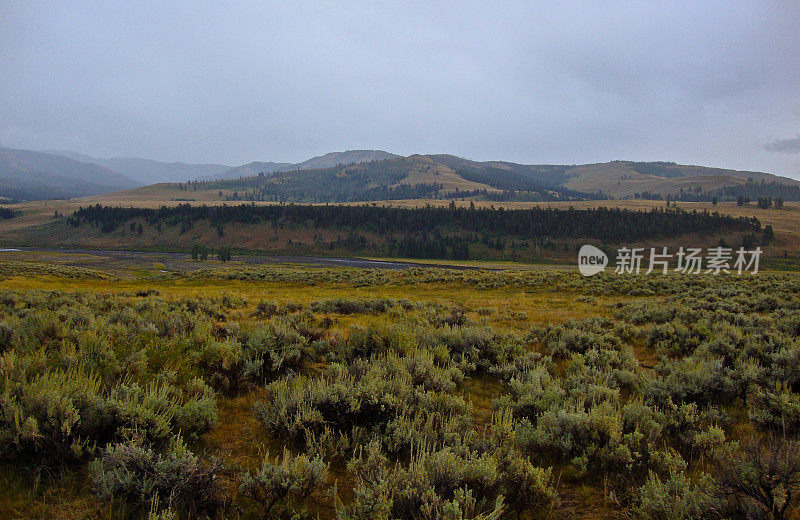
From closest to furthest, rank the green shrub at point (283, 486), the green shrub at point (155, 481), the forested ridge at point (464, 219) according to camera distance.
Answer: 1. the green shrub at point (155, 481)
2. the green shrub at point (283, 486)
3. the forested ridge at point (464, 219)

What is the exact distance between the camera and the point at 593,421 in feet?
15.8

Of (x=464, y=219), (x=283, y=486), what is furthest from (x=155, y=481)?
(x=464, y=219)

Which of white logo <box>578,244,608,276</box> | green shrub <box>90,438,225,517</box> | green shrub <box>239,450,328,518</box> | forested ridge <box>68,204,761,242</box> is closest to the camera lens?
green shrub <box>90,438,225,517</box>

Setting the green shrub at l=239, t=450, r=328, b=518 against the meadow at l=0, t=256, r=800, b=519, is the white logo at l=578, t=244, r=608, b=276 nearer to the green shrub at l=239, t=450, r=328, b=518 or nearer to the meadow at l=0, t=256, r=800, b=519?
the meadow at l=0, t=256, r=800, b=519

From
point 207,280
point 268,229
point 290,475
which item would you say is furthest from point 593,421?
point 268,229

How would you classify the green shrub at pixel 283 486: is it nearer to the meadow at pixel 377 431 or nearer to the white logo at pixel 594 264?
the meadow at pixel 377 431

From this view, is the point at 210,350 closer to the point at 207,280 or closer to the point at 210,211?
the point at 207,280

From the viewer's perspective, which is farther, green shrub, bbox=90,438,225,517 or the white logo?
the white logo

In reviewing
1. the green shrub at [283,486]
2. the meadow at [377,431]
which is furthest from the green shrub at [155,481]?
the green shrub at [283,486]

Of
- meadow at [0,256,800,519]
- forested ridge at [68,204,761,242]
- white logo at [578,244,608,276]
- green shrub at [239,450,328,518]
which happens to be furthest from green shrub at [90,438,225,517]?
forested ridge at [68,204,761,242]

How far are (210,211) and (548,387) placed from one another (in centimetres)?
18127

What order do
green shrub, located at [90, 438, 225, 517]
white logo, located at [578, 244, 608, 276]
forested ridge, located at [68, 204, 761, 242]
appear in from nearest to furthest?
green shrub, located at [90, 438, 225, 517]
white logo, located at [578, 244, 608, 276]
forested ridge, located at [68, 204, 761, 242]

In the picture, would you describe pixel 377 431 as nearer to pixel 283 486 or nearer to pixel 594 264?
pixel 283 486

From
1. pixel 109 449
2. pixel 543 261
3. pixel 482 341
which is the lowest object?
pixel 543 261
